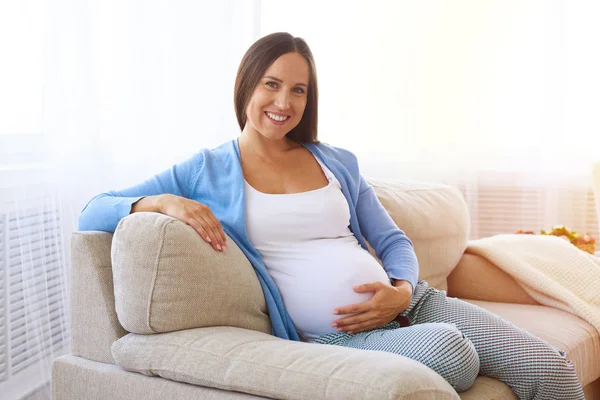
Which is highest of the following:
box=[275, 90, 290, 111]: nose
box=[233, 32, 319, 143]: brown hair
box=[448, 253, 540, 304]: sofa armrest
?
box=[233, 32, 319, 143]: brown hair

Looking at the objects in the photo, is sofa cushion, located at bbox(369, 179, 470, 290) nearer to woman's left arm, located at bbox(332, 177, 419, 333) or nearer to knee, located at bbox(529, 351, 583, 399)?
woman's left arm, located at bbox(332, 177, 419, 333)

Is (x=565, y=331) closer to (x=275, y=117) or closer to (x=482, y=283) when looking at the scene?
(x=482, y=283)

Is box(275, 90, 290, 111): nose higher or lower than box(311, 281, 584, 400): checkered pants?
higher

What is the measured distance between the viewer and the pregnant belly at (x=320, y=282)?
1724mm

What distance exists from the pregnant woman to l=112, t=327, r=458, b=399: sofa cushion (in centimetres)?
19

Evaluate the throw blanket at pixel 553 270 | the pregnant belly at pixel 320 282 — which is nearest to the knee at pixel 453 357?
the pregnant belly at pixel 320 282

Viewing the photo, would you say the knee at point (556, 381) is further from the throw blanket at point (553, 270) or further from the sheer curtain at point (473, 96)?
the sheer curtain at point (473, 96)

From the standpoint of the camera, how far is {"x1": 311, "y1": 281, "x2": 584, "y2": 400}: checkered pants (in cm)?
151

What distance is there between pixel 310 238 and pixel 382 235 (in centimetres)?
27

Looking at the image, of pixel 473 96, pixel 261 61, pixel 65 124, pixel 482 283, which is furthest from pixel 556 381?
pixel 473 96

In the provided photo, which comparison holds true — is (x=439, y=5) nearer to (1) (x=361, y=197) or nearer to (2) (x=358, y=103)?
(2) (x=358, y=103)

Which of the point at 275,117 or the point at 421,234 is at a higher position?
the point at 275,117

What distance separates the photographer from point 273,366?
1374 millimetres

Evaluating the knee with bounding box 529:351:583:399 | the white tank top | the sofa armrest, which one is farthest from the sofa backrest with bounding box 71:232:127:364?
the sofa armrest
